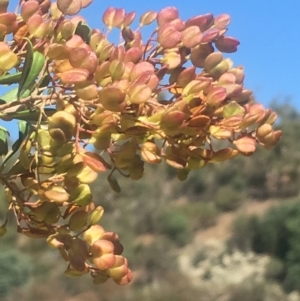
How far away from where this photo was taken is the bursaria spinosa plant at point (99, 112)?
1.49 ft

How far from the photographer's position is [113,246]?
0.53 m

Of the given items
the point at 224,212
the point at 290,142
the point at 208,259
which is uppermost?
the point at 290,142

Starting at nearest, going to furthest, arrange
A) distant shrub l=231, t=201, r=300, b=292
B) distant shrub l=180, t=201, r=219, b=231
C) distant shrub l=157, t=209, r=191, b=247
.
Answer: distant shrub l=231, t=201, r=300, b=292
distant shrub l=157, t=209, r=191, b=247
distant shrub l=180, t=201, r=219, b=231

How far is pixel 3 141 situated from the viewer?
21.2 inches

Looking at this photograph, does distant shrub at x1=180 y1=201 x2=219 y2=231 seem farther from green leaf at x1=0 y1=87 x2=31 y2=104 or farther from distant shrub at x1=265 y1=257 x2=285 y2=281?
green leaf at x1=0 y1=87 x2=31 y2=104

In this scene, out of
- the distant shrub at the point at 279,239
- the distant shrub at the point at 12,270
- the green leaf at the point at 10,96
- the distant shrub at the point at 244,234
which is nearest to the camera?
the green leaf at the point at 10,96

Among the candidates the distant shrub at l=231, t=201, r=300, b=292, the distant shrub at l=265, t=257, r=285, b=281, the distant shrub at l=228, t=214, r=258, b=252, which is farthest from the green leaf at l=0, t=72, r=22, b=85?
the distant shrub at l=228, t=214, r=258, b=252

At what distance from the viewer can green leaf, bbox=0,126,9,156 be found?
1.76ft

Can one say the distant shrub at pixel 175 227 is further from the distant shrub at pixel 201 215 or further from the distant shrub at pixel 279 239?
the distant shrub at pixel 279 239

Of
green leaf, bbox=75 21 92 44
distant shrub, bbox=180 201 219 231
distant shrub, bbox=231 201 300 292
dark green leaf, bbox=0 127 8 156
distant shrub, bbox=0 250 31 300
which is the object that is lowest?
dark green leaf, bbox=0 127 8 156

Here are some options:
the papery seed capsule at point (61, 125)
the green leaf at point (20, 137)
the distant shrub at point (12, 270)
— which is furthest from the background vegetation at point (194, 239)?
the papery seed capsule at point (61, 125)

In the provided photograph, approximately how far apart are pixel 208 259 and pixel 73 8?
11277mm

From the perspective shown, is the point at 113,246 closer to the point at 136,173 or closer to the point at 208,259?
the point at 136,173

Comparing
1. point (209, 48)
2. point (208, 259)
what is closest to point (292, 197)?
point (208, 259)
